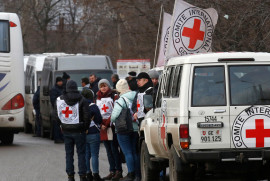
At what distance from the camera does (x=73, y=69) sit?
26281 mm

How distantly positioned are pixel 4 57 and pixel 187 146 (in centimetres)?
1272

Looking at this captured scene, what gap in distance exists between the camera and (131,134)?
48.0 feet

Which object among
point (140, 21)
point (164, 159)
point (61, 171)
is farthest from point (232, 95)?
point (140, 21)

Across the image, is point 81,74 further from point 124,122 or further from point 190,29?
point 124,122

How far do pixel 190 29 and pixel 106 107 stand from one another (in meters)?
5.45

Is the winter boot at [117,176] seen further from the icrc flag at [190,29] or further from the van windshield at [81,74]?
the van windshield at [81,74]

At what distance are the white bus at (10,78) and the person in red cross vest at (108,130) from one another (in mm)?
7955

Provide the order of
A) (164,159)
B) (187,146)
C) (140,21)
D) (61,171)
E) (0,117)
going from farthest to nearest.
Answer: (140,21)
(0,117)
(61,171)
(164,159)
(187,146)

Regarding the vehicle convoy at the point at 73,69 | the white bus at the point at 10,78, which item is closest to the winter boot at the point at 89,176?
the white bus at the point at 10,78

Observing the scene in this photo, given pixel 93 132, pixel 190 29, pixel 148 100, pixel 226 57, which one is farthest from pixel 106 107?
pixel 190 29

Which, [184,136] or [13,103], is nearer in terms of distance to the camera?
[184,136]

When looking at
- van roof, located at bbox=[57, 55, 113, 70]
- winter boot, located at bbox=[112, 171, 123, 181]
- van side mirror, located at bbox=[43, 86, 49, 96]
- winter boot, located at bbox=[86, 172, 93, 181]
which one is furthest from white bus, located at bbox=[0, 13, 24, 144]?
winter boot, located at bbox=[112, 171, 123, 181]

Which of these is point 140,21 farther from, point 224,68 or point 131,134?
point 224,68

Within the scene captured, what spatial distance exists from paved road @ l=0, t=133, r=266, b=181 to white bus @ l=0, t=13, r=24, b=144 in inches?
29.3
